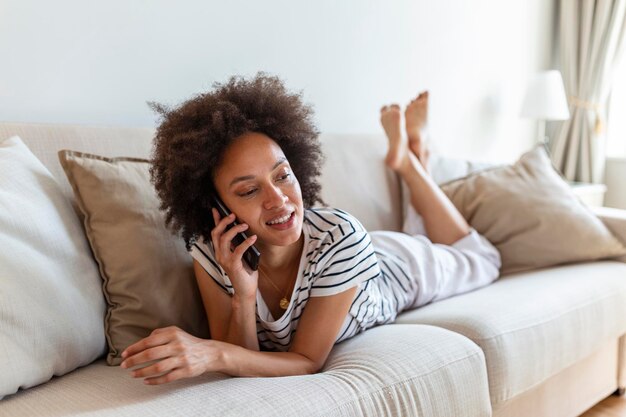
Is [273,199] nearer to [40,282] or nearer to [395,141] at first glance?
[40,282]

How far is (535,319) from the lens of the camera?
60.1 inches

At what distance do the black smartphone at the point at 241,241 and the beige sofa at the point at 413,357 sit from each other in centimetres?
24

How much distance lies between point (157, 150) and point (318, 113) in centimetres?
124

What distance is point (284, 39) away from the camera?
2297 millimetres

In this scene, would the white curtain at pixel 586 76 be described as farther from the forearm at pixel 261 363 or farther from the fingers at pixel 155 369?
the fingers at pixel 155 369

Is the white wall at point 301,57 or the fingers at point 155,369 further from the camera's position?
the white wall at point 301,57

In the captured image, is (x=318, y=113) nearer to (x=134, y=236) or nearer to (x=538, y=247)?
(x=538, y=247)

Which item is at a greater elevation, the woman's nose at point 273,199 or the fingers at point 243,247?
the woman's nose at point 273,199

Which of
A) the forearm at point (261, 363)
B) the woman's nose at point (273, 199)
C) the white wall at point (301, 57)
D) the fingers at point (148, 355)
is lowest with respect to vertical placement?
the forearm at point (261, 363)

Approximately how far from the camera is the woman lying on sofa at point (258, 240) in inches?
47.8

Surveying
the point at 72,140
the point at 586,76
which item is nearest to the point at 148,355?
the point at 72,140

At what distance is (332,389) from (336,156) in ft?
3.75

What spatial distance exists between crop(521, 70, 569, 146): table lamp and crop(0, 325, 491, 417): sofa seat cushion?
7.44 feet

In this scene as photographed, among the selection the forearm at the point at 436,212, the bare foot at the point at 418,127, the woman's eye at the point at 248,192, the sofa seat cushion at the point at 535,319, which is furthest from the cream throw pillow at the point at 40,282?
the bare foot at the point at 418,127
